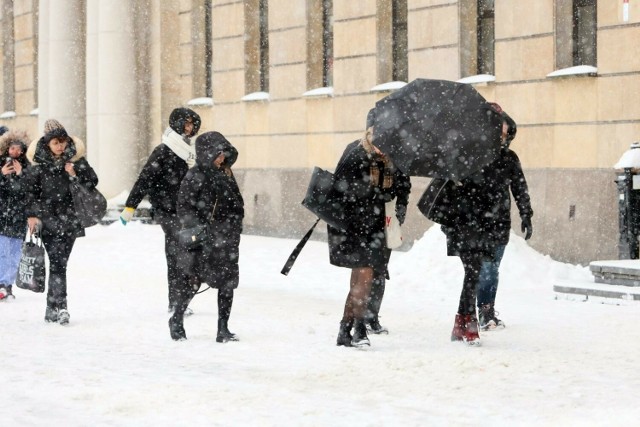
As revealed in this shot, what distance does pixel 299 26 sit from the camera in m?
18.3

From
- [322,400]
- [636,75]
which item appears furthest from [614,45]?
[322,400]

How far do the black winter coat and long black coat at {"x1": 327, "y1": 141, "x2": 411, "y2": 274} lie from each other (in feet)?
6.62

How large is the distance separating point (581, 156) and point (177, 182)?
19.7ft

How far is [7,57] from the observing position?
2755 cm

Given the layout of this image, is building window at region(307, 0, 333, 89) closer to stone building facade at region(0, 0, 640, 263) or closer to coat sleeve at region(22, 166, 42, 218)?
stone building facade at region(0, 0, 640, 263)

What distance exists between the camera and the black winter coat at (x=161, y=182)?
9.43 metres

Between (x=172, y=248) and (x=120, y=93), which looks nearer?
(x=172, y=248)

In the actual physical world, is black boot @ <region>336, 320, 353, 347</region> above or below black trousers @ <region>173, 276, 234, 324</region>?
below

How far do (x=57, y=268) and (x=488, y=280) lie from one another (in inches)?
134

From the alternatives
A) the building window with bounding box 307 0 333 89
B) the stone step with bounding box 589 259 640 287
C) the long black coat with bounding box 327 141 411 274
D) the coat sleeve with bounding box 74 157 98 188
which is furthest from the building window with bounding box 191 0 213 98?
the long black coat with bounding box 327 141 411 274


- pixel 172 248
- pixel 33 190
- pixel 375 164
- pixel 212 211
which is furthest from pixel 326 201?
pixel 33 190

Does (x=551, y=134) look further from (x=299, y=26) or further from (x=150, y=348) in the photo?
(x=150, y=348)

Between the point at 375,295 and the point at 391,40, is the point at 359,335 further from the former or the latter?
the point at 391,40

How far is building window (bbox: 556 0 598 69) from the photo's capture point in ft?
46.1
